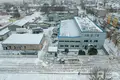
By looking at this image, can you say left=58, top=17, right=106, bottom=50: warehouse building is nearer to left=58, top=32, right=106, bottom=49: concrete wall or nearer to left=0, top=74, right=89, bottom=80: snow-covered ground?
left=58, top=32, right=106, bottom=49: concrete wall

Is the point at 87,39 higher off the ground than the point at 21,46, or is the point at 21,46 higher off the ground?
the point at 87,39

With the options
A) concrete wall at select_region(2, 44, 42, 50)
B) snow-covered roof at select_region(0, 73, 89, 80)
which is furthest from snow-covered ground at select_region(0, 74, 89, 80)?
concrete wall at select_region(2, 44, 42, 50)

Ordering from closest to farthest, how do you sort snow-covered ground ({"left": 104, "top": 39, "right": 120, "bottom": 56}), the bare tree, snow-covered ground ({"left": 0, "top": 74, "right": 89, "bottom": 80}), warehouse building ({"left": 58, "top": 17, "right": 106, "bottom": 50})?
the bare tree
snow-covered ground ({"left": 0, "top": 74, "right": 89, "bottom": 80})
snow-covered ground ({"left": 104, "top": 39, "right": 120, "bottom": 56})
warehouse building ({"left": 58, "top": 17, "right": 106, "bottom": 50})

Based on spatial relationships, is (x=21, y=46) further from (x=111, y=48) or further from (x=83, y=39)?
(x=111, y=48)

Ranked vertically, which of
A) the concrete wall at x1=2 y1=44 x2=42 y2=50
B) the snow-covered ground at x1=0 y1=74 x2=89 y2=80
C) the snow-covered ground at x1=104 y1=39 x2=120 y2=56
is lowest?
the snow-covered ground at x1=0 y1=74 x2=89 y2=80

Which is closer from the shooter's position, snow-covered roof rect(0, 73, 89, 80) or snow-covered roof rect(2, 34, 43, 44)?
snow-covered roof rect(0, 73, 89, 80)

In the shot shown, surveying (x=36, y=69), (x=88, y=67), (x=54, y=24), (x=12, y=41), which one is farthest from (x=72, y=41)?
(x=54, y=24)

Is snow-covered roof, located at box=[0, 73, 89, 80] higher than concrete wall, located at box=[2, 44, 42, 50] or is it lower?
lower

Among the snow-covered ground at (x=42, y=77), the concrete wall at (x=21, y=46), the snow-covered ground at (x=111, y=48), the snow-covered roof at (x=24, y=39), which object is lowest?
the snow-covered ground at (x=42, y=77)

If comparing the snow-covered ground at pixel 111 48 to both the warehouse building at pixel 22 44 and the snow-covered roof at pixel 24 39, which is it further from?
the snow-covered roof at pixel 24 39

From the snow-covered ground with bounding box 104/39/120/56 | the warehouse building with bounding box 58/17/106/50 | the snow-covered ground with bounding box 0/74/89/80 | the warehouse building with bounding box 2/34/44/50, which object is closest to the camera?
the snow-covered ground with bounding box 0/74/89/80

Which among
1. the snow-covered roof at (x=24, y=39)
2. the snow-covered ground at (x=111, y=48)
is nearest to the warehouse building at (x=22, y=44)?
the snow-covered roof at (x=24, y=39)

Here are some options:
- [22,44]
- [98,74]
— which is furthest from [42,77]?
[22,44]

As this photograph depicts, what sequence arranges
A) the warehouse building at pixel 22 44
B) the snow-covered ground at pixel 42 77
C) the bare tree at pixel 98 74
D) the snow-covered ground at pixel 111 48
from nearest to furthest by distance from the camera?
the bare tree at pixel 98 74, the snow-covered ground at pixel 42 77, the snow-covered ground at pixel 111 48, the warehouse building at pixel 22 44
